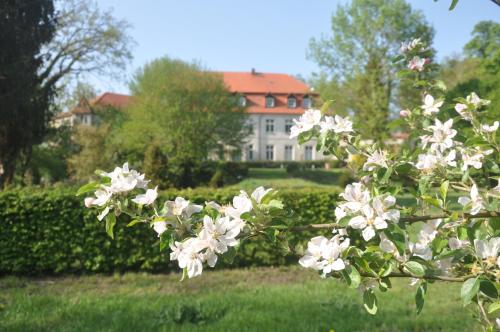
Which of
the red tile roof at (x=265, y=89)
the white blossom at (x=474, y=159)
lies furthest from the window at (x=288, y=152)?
the white blossom at (x=474, y=159)

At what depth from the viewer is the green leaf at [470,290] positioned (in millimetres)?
1150

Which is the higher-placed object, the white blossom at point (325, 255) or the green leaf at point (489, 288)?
the white blossom at point (325, 255)

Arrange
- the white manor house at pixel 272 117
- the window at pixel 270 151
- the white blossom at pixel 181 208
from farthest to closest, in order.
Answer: the window at pixel 270 151 < the white manor house at pixel 272 117 < the white blossom at pixel 181 208

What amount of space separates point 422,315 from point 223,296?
84.1 inches

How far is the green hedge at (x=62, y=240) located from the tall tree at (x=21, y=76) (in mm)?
8599

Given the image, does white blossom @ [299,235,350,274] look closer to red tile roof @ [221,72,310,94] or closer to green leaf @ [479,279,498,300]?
green leaf @ [479,279,498,300]

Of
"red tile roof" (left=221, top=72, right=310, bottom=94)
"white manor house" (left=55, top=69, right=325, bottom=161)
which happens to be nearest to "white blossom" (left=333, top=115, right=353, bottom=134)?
"white manor house" (left=55, top=69, right=325, bottom=161)

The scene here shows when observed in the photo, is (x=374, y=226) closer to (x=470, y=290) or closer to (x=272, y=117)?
(x=470, y=290)

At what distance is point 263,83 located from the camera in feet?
159

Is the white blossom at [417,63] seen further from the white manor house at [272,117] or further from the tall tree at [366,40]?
the white manor house at [272,117]

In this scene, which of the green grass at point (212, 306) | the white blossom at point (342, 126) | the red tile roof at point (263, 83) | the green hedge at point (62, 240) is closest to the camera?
the white blossom at point (342, 126)

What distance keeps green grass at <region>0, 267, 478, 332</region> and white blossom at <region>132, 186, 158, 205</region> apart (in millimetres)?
2787

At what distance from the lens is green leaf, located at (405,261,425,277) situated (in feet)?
3.97

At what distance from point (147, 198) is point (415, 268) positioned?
820 millimetres
